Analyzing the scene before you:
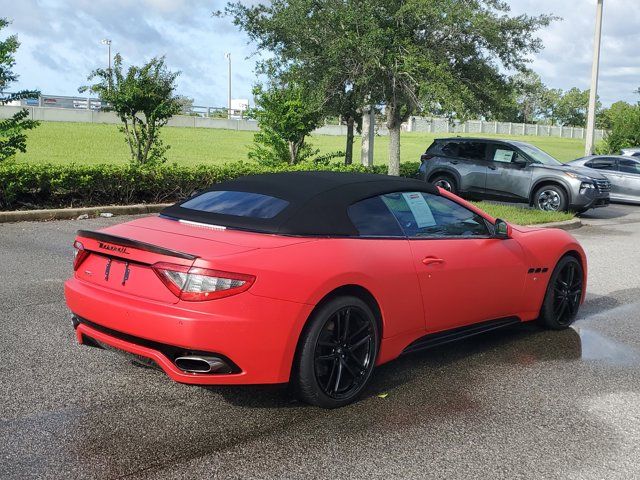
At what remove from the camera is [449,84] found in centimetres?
1650

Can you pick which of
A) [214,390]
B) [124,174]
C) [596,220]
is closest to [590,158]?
[596,220]

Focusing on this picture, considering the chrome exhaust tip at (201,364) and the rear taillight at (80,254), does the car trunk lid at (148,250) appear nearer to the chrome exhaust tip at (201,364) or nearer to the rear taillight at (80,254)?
the rear taillight at (80,254)

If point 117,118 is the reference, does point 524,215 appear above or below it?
below

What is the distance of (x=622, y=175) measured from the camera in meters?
20.5

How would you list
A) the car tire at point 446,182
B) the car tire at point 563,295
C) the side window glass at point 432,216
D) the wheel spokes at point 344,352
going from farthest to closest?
the car tire at point 446,182 → the car tire at point 563,295 → the side window glass at point 432,216 → the wheel spokes at point 344,352

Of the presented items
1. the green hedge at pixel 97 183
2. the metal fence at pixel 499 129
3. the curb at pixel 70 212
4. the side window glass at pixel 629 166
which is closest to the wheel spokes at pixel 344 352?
the curb at pixel 70 212

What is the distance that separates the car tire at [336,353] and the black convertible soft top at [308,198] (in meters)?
0.53

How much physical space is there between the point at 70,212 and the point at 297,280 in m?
9.30

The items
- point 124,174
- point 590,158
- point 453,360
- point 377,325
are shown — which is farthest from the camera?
point 590,158

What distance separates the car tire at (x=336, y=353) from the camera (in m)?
4.17

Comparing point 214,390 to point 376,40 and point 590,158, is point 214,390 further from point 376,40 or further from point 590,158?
point 590,158

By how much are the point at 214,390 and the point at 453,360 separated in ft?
6.23

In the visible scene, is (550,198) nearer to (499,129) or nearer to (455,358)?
(455,358)

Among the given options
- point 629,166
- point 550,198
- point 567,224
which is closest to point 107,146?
point 550,198
